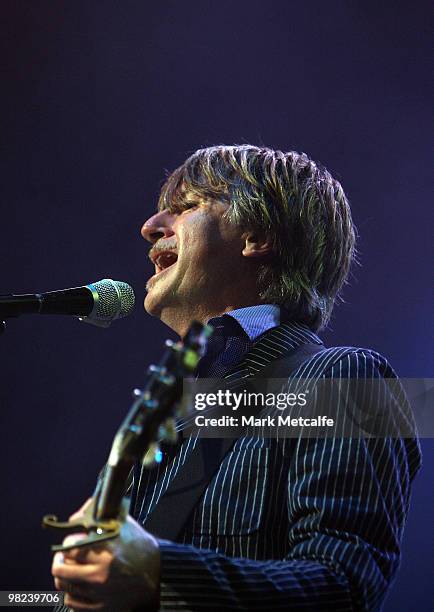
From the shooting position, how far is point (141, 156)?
3.72 m

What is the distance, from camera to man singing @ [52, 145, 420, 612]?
50.6 inches

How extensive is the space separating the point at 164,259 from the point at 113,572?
131 cm

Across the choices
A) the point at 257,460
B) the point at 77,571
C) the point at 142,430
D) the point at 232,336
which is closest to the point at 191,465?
the point at 257,460

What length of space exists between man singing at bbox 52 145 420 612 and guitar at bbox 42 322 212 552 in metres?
0.04

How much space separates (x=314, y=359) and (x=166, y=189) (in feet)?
3.06

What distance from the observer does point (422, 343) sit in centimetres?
346

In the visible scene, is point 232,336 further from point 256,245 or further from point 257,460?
point 257,460

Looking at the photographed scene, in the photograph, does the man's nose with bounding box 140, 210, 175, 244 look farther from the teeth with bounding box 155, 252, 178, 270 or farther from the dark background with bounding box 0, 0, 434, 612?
the dark background with bounding box 0, 0, 434, 612

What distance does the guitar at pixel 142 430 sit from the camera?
1.05 metres

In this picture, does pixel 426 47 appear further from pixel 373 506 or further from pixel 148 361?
pixel 373 506

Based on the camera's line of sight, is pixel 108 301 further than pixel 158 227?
No

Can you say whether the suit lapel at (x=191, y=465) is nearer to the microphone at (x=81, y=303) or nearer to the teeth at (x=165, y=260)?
the microphone at (x=81, y=303)

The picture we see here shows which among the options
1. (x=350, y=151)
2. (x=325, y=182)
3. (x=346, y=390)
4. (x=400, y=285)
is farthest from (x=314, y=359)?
(x=350, y=151)

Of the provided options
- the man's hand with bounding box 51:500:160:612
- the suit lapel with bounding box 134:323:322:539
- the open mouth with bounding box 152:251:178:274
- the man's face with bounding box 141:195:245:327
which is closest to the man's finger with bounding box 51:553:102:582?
the man's hand with bounding box 51:500:160:612
